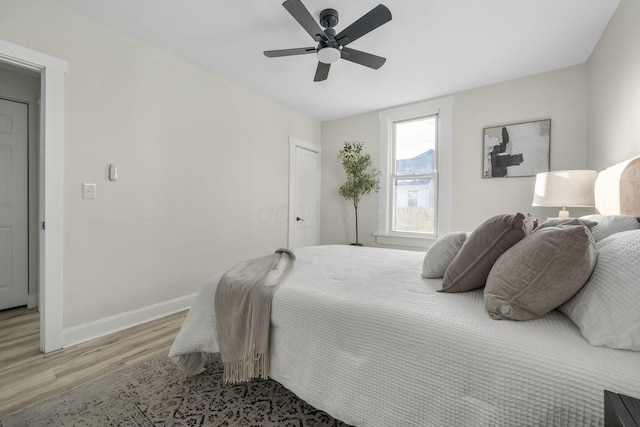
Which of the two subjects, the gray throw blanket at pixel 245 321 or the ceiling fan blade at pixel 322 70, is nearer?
the gray throw blanket at pixel 245 321

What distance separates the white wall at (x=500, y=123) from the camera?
2789 mm

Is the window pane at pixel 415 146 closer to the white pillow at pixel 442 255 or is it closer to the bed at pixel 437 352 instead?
the bed at pixel 437 352

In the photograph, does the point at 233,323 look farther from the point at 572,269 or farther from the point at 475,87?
the point at 475,87

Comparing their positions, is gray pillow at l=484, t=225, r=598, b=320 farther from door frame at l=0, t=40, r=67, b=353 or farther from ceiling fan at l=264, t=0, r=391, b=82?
door frame at l=0, t=40, r=67, b=353

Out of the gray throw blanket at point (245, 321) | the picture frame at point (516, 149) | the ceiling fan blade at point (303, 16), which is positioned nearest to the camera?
the gray throw blanket at point (245, 321)

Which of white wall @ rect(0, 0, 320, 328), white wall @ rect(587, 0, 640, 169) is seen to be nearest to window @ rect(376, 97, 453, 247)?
white wall @ rect(587, 0, 640, 169)

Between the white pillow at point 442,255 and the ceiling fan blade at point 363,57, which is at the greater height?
the ceiling fan blade at point 363,57

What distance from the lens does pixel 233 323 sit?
138 cm

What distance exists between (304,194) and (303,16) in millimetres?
2764

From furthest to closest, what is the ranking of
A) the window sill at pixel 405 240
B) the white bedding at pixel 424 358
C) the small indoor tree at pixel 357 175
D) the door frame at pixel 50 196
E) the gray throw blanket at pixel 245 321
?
the small indoor tree at pixel 357 175 → the window sill at pixel 405 240 → the door frame at pixel 50 196 → the gray throw blanket at pixel 245 321 → the white bedding at pixel 424 358

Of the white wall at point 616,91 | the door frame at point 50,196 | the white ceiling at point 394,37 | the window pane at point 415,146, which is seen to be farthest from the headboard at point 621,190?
the door frame at point 50,196

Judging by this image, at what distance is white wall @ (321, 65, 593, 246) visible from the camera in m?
2.79

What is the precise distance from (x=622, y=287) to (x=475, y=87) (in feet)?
10.6

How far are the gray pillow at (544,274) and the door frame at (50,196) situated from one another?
273 centimetres
